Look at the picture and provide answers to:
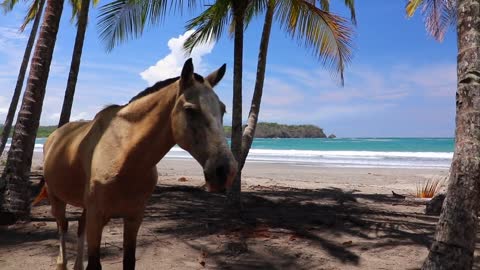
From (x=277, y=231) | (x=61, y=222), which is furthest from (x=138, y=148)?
(x=277, y=231)

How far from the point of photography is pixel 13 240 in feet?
17.4

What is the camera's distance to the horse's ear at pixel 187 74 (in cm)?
251

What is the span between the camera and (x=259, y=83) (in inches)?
Result: 342

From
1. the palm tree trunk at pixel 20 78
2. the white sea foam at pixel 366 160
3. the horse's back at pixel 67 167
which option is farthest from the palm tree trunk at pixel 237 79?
the white sea foam at pixel 366 160

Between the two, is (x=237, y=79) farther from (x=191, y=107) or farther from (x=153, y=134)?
(x=191, y=107)

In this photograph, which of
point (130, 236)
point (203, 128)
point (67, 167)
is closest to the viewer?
point (203, 128)

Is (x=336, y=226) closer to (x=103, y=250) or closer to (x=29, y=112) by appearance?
(x=103, y=250)

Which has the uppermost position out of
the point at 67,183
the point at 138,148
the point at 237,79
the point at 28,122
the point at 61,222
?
the point at 237,79

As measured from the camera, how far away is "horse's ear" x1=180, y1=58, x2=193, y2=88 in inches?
98.8

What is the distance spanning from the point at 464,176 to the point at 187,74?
6.65 ft

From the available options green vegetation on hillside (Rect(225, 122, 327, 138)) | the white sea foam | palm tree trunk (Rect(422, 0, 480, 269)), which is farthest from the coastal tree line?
green vegetation on hillside (Rect(225, 122, 327, 138))

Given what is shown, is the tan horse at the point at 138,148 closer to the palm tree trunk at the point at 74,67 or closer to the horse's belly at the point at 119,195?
the horse's belly at the point at 119,195

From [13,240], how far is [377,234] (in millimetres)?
4856

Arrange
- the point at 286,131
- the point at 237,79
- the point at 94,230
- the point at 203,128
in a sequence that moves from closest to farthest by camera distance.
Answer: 1. the point at 203,128
2. the point at 94,230
3. the point at 237,79
4. the point at 286,131
